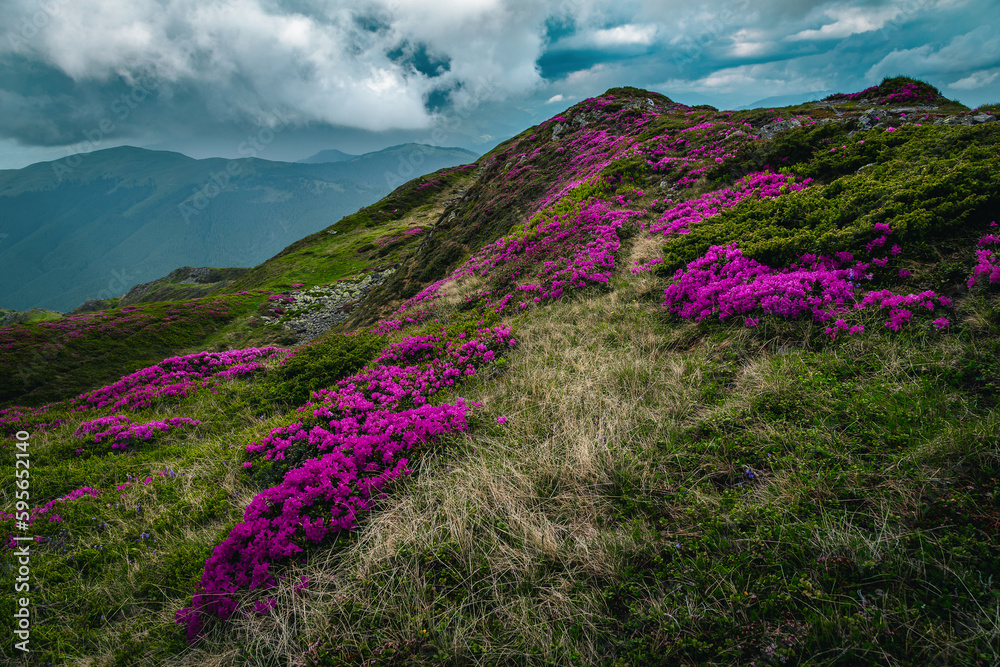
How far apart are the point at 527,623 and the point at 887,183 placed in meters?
9.91

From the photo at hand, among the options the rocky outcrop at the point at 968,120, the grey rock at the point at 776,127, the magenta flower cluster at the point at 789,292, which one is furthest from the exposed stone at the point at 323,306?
the rocky outcrop at the point at 968,120

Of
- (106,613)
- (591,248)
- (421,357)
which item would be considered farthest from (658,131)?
(106,613)

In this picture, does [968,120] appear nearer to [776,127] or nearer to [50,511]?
[776,127]

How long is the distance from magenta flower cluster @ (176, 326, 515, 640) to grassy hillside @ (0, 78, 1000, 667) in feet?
0.14

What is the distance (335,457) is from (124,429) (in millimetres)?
7391

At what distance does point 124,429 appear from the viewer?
865 cm

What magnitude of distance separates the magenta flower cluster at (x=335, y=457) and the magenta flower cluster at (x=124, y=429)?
12.9ft

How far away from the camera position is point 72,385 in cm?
1998

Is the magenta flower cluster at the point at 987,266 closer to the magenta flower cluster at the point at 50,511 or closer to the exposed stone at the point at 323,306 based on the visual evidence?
the magenta flower cluster at the point at 50,511

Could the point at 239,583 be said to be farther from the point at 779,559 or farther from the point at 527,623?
the point at 779,559

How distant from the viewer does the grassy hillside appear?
2.72 meters

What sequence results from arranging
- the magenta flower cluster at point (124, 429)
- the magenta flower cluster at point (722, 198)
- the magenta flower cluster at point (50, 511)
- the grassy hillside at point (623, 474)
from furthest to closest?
the magenta flower cluster at point (722, 198) < the magenta flower cluster at point (124, 429) < the magenta flower cluster at point (50, 511) < the grassy hillside at point (623, 474)

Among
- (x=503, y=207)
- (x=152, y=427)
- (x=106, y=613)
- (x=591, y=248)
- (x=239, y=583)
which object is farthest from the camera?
(x=503, y=207)

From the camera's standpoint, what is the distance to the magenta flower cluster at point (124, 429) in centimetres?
834
